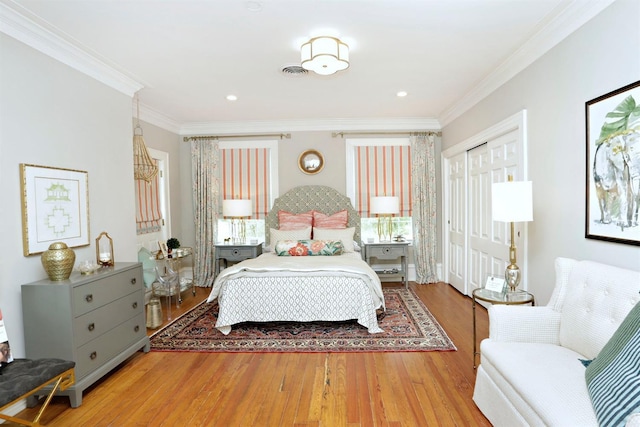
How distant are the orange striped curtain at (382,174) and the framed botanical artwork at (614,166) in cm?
345

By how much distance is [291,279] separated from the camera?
3.71 meters

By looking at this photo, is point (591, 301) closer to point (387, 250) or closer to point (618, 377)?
point (618, 377)

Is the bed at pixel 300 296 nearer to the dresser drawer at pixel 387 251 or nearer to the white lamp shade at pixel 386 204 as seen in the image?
the dresser drawer at pixel 387 251

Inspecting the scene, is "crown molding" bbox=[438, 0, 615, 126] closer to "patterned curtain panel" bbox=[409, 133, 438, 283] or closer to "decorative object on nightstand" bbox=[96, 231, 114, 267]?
"patterned curtain panel" bbox=[409, 133, 438, 283]

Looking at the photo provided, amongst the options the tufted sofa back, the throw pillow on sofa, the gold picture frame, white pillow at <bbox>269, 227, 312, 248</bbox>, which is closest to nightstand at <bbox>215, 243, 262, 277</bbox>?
white pillow at <bbox>269, 227, 312, 248</bbox>

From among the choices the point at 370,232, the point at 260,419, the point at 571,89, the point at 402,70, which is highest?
the point at 402,70

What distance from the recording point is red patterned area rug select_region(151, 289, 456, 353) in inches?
131

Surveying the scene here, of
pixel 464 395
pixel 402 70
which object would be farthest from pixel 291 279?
pixel 402 70

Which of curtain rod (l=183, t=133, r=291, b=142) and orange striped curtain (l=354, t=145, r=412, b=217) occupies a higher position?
curtain rod (l=183, t=133, r=291, b=142)

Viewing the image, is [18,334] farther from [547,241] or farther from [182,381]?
[547,241]

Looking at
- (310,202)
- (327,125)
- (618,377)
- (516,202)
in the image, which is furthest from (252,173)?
(618,377)

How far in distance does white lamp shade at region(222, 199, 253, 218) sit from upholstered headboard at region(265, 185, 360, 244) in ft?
1.43

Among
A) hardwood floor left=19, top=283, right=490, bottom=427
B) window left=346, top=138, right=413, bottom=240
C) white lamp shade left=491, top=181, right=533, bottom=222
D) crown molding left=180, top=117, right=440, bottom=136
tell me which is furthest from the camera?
A: window left=346, top=138, right=413, bottom=240

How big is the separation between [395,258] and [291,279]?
2308 mm
